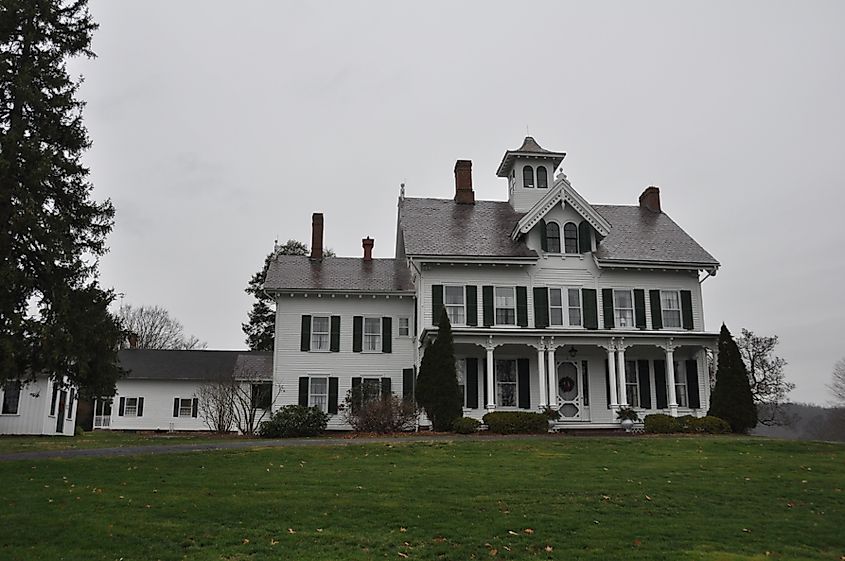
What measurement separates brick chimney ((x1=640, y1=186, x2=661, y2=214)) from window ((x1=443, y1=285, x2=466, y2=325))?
12149 mm

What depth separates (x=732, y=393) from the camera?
28.1m

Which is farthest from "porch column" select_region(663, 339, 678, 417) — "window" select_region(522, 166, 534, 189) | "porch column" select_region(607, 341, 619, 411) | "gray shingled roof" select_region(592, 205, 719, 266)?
"window" select_region(522, 166, 534, 189)

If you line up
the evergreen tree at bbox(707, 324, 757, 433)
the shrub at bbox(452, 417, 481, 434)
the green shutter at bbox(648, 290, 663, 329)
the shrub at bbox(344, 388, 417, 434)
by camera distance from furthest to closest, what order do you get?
the green shutter at bbox(648, 290, 663, 329) → the evergreen tree at bbox(707, 324, 757, 433) → the shrub at bbox(344, 388, 417, 434) → the shrub at bbox(452, 417, 481, 434)

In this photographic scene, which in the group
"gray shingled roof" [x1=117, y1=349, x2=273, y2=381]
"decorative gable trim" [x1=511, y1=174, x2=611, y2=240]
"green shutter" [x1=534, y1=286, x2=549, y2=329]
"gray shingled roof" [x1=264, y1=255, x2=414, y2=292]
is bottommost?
"gray shingled roof" [x1=117, y1=349, x2=273, y2=381]

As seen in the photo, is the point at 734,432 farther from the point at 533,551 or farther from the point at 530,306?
the point at 533,551

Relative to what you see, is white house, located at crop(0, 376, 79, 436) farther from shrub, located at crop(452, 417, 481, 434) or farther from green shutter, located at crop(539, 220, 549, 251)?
green shutter, located at crop(539, 220, 549, 251)

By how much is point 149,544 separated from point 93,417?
129ft

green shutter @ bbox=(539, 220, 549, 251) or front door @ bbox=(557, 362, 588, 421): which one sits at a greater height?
green shutter @ bbox=(539, 220, 549, 251)

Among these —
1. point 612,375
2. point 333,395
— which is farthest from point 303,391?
point 612,375

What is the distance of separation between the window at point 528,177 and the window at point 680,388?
405 inches

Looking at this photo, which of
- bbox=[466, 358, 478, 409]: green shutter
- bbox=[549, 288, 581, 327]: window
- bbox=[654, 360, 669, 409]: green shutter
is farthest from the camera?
bbox=[654, 360, 669, 409]: green shutter

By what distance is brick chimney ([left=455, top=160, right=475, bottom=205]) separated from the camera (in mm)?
36156

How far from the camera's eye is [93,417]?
151ft

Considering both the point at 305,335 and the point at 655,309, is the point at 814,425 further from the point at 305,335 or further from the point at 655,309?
the point at 305,335
